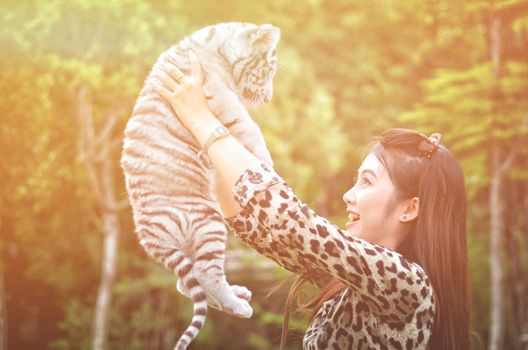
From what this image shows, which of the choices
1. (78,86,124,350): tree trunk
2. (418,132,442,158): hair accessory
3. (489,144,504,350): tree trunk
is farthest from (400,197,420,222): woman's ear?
(78,86,124,350): tree trunk

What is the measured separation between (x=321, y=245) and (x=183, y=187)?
274 millimetres

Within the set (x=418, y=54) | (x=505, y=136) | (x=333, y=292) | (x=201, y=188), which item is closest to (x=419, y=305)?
(x=333, y=292)

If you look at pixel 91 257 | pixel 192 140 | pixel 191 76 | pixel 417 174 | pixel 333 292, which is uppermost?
pixel 191 76

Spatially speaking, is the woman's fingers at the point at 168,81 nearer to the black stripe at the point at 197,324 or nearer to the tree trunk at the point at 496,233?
the black stripe at the point at 197,324

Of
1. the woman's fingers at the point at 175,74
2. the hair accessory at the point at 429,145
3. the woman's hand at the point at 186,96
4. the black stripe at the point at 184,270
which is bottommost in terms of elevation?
the black stripe at the point at 184,270

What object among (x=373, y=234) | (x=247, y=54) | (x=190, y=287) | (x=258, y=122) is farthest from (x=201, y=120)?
(x=258, y=122)

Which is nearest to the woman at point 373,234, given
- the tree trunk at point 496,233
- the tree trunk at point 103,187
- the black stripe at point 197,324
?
the black stripe at point 197,324

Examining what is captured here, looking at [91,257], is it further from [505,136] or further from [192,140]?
[192,140]

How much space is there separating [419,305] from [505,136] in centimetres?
279

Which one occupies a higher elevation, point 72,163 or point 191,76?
point 191,76

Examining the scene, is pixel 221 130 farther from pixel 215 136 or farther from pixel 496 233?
pixel 496 233

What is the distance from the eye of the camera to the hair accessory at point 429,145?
50.0 inches

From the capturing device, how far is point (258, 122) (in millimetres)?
4930

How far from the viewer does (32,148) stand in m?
4.18
